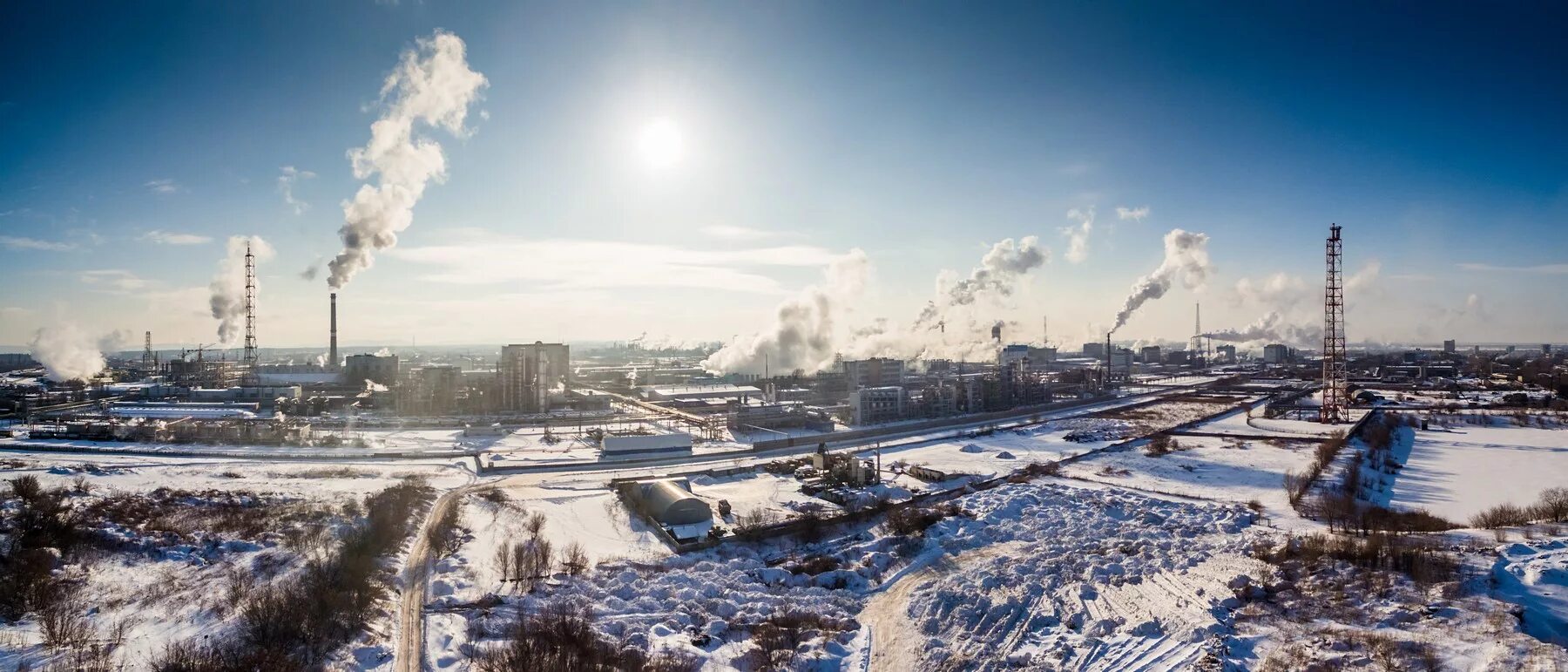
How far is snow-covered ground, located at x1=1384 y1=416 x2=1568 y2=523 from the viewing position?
1852cm

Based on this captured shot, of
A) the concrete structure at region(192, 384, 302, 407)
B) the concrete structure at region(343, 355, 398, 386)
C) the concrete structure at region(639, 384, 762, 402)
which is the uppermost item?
the concrete structure at region(343, 355, 398, 386)

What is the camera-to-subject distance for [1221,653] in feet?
30.0

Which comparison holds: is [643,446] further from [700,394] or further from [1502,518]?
[1502,518]

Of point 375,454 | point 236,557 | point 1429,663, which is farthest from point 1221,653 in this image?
point 375,454

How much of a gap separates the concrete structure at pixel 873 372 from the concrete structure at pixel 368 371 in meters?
31.6

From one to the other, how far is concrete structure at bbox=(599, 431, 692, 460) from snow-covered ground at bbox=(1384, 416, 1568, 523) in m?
20.9

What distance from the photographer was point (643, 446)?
27.0m

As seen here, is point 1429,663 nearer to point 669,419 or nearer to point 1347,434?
point 1347,434

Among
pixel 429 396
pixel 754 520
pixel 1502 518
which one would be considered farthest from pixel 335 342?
pixel 1502 518

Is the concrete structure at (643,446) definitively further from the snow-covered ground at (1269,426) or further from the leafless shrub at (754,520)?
the snow-covered ground at (1269,426)

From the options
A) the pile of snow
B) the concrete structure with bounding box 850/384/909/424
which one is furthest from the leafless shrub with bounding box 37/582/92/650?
the concrete structure with bounding box 850/384/909/424

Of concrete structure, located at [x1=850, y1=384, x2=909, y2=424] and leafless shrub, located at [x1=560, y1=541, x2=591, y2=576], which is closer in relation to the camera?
leafless shrub, located at [x1=560, y1=541, x2=591, y2=576]

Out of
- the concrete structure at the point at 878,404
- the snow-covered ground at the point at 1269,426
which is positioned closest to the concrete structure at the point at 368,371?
the concrete structure at the point at 878,404

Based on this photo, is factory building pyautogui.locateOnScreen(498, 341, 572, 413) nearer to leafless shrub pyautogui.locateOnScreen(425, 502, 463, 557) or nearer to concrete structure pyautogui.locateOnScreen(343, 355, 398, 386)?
concrete structure pyautogui.locateOnScreen(343, 355, 398, 386)
